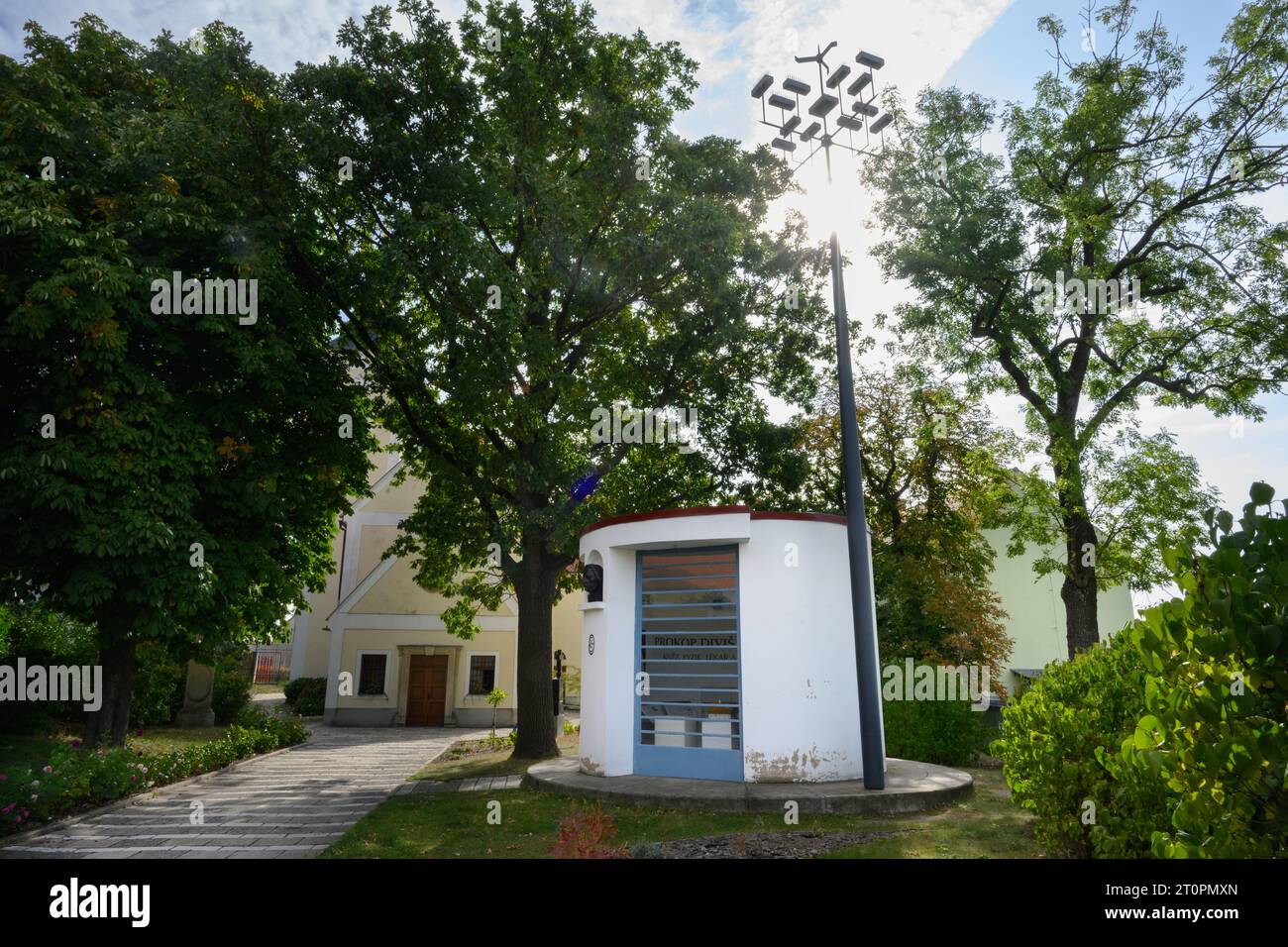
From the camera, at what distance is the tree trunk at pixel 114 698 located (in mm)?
15336

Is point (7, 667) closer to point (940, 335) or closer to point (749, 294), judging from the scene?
point (749, 294)

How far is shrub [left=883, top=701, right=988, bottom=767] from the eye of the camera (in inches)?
626

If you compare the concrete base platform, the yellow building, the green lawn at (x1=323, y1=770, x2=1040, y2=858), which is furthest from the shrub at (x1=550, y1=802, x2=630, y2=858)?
the yellow building

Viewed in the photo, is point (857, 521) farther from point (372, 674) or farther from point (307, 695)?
point (307, 695)

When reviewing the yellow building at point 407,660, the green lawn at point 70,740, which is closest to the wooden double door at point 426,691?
the yellow building at point 407,660

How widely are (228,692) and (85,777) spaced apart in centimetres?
1530

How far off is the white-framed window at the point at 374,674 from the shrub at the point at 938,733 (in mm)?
20138

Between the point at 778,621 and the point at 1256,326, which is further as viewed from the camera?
the point at 1256,326

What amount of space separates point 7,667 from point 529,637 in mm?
13128

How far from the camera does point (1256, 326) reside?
17.9m

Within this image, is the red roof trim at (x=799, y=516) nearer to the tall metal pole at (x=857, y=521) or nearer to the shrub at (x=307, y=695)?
the tall metal pole at (x=857, y=521)

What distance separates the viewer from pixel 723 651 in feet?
39.9

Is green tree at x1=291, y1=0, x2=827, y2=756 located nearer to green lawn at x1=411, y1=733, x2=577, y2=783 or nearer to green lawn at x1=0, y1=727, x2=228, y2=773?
green lawn at x1=411, y1=733, x2=577, y2=783
